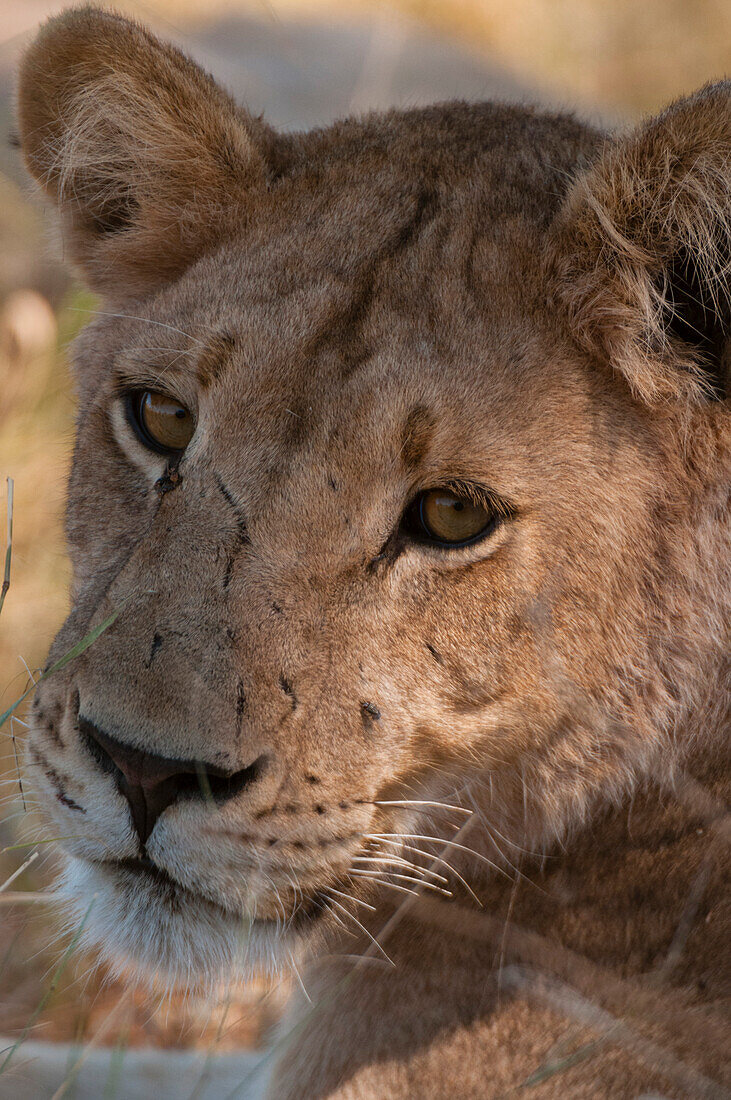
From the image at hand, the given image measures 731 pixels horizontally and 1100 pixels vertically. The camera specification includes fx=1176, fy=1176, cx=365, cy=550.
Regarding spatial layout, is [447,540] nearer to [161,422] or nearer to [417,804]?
[417,804]

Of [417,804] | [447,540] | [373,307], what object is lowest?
[417,804]

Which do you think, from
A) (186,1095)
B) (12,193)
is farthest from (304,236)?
(12,193)

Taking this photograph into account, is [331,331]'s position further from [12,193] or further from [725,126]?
[12,193]

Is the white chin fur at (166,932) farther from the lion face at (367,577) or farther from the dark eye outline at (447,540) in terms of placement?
the dark eye outline at (447,540)

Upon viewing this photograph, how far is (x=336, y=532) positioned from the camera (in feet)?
8.32

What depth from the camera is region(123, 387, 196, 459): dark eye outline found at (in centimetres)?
286

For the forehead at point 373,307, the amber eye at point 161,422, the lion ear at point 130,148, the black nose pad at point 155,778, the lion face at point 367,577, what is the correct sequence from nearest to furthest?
the black nose pad at point 155,778
the lion face at point 367,577
the forehead at point 373,307
the amber eye at point 161,422
the lion ear at point 130,148

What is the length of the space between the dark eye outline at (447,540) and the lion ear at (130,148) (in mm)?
974

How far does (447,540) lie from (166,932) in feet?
3.39

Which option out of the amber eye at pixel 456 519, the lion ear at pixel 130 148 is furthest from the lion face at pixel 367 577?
the lion ear at pixel 130 148

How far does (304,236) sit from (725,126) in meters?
1.01

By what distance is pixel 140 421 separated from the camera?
295 centimetres

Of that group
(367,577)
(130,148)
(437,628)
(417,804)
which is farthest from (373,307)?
(417,804)

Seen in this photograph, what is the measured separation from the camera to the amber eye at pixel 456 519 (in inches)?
102
